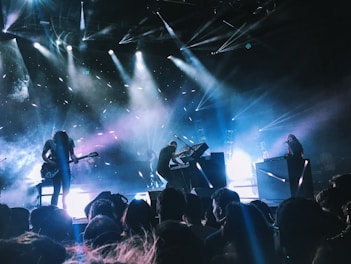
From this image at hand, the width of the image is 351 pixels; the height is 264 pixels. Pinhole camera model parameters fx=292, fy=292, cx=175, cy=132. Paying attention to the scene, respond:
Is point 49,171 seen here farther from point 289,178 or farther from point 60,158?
point 289,178

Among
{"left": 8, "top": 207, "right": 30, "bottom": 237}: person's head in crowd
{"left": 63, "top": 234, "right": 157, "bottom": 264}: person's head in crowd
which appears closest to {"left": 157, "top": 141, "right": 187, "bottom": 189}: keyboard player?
{"left": 8, "top": 207, "right": 30, "bottom": 237}: person's head in crowd

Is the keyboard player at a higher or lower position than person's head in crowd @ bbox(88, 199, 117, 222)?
higher

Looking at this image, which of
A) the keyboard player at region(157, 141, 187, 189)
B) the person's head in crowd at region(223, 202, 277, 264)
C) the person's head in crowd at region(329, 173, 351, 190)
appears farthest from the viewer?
the keyboard player at region(157, 141, 187, 189)

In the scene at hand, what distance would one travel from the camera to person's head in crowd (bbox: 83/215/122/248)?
211 centimetres

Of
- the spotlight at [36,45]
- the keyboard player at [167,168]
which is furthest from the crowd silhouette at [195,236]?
the spotlight at [36,45]

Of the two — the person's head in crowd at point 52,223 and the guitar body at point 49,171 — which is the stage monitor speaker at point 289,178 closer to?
the guitar body at point 49,171

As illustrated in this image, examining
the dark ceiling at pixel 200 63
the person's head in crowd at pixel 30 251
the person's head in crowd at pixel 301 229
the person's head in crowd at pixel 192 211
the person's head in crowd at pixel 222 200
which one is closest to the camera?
the person's head in crowd at pixel 30 251

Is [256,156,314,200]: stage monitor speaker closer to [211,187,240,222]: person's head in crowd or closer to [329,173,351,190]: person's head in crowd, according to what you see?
[329,173,351,190]: person's head in crowd

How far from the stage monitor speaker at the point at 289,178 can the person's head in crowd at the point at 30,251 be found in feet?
19.2

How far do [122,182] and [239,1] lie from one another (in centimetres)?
847

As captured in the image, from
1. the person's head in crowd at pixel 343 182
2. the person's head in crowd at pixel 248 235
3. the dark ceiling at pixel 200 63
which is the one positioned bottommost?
the person's head in crowd at pixel 248 235

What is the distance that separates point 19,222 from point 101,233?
4.55 ft

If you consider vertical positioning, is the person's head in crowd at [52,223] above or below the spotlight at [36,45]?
below

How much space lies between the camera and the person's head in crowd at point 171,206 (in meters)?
2.52
